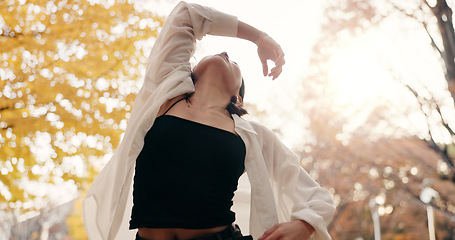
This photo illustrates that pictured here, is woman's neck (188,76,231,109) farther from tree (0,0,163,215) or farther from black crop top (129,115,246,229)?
tree (0,0,163,215)

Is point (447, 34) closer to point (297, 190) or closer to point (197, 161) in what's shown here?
point (297, 190)

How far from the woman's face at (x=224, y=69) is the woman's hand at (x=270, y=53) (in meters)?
0.15

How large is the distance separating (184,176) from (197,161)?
8 centimetres

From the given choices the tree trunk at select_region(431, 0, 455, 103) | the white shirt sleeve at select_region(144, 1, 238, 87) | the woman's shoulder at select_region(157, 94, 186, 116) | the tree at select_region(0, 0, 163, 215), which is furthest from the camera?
the tree trunk at select_region(431, 0, 455, 103)

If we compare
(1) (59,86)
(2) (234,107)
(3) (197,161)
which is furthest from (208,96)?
(1) (59,86)

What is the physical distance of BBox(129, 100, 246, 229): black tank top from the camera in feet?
4.91

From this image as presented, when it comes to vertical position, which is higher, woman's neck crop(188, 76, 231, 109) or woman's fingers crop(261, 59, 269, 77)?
woman's fingers crop(261, 59, 269, 77)

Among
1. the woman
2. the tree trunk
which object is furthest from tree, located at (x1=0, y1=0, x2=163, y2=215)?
the tree trunk

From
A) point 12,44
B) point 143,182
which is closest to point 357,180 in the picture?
point 12,44

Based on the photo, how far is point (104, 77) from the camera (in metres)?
4.27

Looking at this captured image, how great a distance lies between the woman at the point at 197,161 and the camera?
152 cm

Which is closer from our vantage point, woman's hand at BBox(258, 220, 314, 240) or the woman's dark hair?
woman's hand at BBox(258, 220, 314, 240)

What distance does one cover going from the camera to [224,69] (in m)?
2.01

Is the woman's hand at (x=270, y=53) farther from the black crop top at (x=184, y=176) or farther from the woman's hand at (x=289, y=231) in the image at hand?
the woman's hand at (x=289, y=231)
